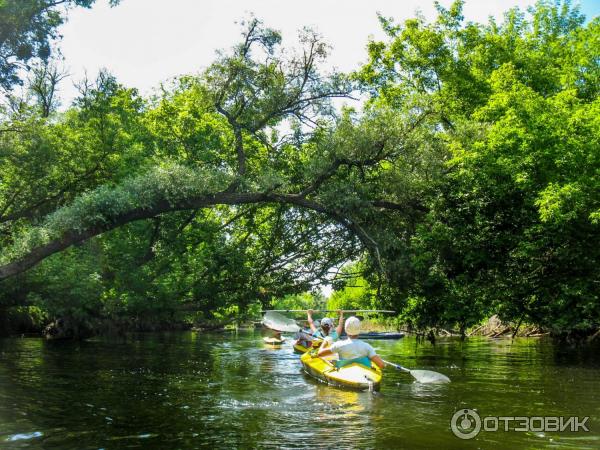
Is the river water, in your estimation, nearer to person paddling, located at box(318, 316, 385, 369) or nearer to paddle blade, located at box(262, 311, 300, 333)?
person paddling, located at box(318, 316, 385, 369)

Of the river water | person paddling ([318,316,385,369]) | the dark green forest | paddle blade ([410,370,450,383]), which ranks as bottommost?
the river water

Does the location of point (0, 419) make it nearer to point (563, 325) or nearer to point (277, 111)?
point (277, 111)

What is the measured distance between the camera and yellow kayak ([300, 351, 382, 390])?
11836 mm

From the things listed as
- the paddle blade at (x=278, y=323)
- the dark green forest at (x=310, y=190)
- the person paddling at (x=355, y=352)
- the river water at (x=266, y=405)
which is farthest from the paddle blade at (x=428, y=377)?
the paddle blade at (x=278, y=323)

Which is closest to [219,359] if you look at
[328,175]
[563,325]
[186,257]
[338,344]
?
[186,257]

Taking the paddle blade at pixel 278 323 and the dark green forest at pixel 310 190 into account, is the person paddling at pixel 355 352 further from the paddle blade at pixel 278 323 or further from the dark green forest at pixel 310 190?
the paddle blade at pixel 278 323

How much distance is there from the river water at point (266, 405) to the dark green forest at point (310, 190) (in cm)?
342

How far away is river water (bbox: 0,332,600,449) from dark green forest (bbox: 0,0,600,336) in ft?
11.2

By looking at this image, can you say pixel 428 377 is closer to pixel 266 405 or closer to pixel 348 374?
pixel 348 374

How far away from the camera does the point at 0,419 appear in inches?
363

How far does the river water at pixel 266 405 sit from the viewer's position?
791cm

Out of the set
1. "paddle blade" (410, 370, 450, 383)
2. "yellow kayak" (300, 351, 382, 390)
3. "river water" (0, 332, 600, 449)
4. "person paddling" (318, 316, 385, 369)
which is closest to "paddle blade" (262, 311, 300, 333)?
"river water" (0, 332, 600, 449)

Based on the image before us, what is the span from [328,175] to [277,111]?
2.63 m

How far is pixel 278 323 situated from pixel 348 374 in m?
11.5
